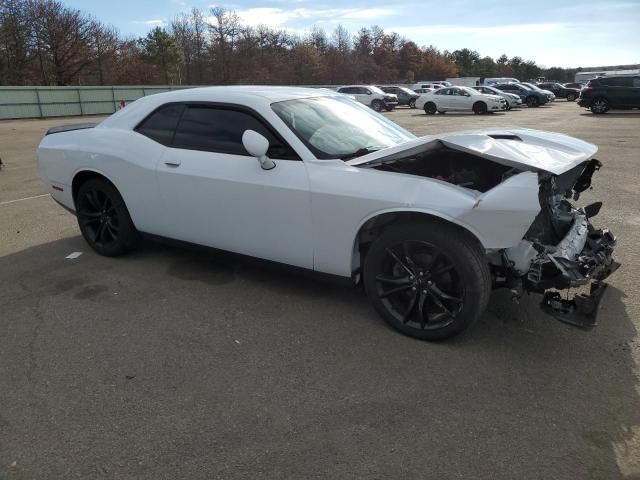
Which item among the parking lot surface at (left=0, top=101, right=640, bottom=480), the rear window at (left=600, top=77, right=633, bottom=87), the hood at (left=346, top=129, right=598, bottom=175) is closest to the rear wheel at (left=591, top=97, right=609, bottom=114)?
the rear window at (left=600, top=77, right=633, bottom=87)

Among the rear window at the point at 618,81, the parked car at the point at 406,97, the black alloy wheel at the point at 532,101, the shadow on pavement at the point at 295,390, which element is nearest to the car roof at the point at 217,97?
the shadow on pavement at the point at 295,390

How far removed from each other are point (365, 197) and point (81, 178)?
3154mm

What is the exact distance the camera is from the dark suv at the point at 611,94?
2306 centimetres

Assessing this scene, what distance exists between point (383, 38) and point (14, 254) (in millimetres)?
103781

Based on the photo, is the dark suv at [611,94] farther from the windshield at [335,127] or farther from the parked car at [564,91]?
the windshield at [335,127]

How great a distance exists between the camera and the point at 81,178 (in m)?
4.89

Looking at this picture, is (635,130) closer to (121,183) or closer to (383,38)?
(121,183)

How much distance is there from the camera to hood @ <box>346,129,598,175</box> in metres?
2.94

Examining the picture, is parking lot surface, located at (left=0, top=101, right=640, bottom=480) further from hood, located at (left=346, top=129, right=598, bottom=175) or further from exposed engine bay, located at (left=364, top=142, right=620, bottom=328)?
hood, located at (left=346, top=129, right=598, bottom=175)

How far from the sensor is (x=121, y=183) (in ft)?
14.7

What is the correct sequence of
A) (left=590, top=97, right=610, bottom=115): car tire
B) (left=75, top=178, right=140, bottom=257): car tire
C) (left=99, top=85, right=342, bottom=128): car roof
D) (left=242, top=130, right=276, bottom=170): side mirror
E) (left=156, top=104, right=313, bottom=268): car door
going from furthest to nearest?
1. (left=590, top=97, right=610, bottom=115): car tire
2. (left=75, top=178, right=140, bottom=257): car tire
3. (left=99, top=85, right=342, bottom=128): car roof
4. (left=156, top=104, right=313, bottom=268): car door
5. (left=242, top=130, right=276, bottom=170): side mirror

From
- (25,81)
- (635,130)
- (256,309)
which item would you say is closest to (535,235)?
(256,309)

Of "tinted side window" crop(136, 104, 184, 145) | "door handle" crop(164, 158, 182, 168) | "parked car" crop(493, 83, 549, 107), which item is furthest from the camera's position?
"parked car" crop(493, 83, 549, 107)

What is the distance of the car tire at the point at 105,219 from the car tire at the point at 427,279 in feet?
8.23
